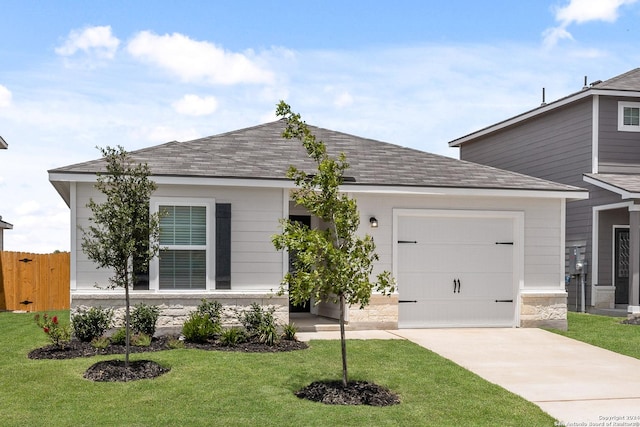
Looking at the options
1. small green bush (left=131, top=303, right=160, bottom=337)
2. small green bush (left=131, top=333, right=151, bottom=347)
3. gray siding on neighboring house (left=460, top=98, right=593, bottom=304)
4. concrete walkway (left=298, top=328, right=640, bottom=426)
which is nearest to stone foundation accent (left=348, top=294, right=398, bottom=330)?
concrete walkway (left=298, top=328, right=640, bottom=426)

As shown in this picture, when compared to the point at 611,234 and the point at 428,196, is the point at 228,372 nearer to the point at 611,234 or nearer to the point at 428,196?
the point at 428,196

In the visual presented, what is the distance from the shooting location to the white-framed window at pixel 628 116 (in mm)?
18094

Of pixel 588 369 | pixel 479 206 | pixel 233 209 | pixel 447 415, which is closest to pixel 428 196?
pixel 479 206

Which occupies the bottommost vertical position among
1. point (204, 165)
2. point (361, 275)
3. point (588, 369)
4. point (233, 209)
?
point (588, 369)

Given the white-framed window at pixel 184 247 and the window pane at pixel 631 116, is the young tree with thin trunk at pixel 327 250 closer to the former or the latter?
the white-framed window at pixel 184 247

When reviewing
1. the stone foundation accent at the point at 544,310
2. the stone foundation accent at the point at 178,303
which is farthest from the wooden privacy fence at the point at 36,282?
the stone foundation accent at the point at 544,310

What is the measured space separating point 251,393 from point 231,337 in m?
3.11

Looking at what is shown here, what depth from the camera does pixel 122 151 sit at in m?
9.28

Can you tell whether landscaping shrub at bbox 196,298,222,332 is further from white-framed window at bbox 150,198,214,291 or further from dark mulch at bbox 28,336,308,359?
dark mulch at bbox 28,336,308,359

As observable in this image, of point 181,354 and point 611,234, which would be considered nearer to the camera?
point 181,354

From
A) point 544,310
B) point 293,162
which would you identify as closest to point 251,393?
point 293,162

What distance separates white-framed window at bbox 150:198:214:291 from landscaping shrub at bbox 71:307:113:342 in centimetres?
99

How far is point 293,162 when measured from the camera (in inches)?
540

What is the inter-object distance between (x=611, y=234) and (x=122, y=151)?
43.5 feet
